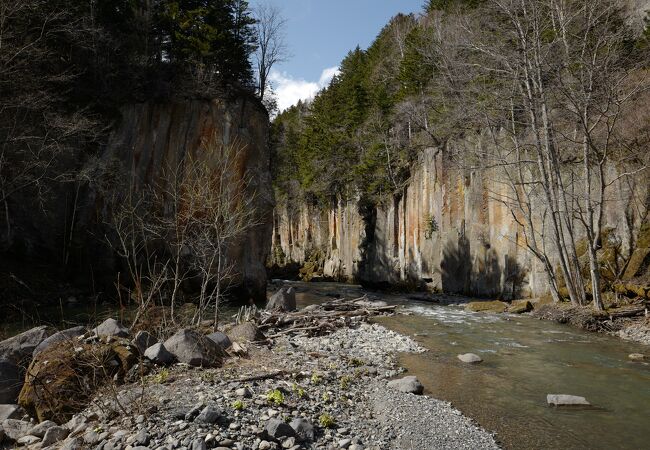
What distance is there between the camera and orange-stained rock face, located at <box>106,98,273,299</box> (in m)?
20.8

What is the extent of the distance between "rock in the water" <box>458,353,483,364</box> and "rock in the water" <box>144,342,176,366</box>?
19.3 ft

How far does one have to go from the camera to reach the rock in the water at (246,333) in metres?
10.1

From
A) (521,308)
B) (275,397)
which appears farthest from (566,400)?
(521,308)

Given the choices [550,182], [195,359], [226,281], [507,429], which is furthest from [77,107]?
[507,429]

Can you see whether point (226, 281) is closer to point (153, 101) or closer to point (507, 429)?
point (153, 101)

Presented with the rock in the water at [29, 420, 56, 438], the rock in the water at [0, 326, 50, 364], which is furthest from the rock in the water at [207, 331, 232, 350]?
the rock in the water at [0, 326, 50, 364]

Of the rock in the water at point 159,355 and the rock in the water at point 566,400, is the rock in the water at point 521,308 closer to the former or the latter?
the rock in the water at point 566,400

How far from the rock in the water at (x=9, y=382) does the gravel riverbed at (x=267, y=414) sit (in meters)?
2.38

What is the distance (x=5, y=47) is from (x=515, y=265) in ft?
72.0

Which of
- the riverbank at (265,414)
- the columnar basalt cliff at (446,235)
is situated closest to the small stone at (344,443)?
the riverbank at (265,414)

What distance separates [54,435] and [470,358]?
7.52 metres

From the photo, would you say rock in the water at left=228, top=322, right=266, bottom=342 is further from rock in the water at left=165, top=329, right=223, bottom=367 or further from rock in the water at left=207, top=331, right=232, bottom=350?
rock in the water at left=165, top=329, right=223, bottom=367

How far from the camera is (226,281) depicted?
20.4m

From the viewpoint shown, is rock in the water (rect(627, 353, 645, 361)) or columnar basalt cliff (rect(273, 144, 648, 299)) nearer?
rock in the water (rect(627, 353, 645, 361))
